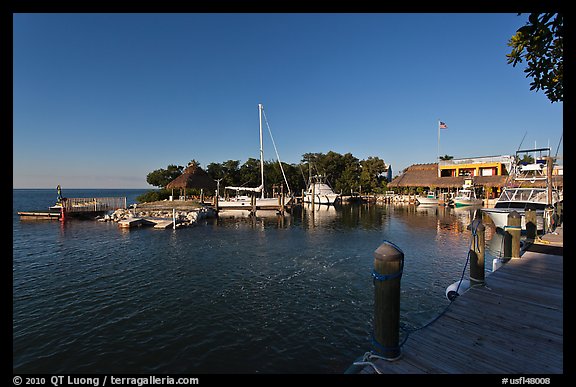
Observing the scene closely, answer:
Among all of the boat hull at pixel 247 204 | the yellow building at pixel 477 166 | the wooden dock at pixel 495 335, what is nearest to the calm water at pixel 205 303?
the wooden dock at pixel 495 335

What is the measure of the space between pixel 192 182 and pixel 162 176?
59.7 ft

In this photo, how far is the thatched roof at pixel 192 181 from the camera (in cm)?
→ 4450

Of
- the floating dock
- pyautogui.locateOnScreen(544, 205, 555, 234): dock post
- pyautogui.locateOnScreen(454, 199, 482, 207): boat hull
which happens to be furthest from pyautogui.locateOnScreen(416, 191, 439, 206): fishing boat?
the floating dock

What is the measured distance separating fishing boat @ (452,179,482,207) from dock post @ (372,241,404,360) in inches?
1901

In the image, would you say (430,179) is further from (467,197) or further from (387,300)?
(387,300)

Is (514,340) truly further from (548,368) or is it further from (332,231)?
(332,231)

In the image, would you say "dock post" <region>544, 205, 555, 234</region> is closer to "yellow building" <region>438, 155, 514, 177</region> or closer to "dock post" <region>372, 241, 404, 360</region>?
"dock post" <region>372, 241, 404, 360</region>

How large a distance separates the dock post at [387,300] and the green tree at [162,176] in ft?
200

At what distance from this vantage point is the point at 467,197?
45.2 m

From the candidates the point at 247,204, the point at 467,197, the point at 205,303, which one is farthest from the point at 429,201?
the point at 205,303

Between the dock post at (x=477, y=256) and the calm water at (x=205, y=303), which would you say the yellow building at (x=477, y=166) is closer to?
the calm water at (x=205, y=303)
